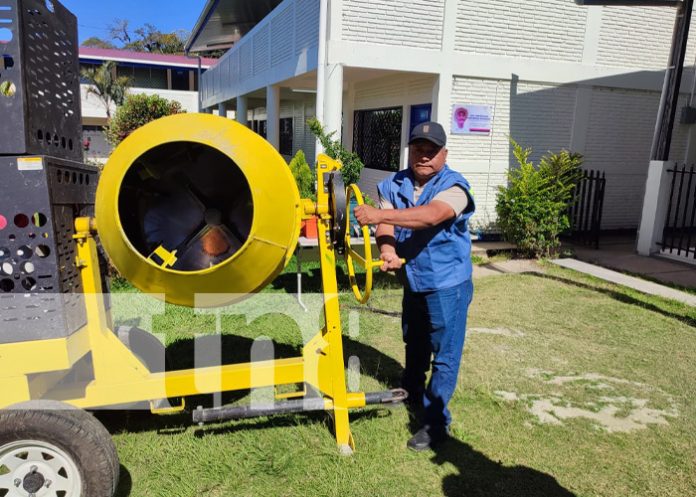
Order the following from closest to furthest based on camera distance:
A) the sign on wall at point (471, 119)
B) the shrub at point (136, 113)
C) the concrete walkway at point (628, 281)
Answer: the concrete walkway at point (628, 281), the sign on wall at point (471, 119), the shrub at point (136, 113)

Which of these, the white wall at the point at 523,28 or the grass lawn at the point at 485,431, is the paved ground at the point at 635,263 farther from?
the white wall at the point at 523,28

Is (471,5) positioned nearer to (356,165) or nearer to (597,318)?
(356,165)

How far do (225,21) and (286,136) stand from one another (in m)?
6.14

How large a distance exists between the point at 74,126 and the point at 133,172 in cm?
55

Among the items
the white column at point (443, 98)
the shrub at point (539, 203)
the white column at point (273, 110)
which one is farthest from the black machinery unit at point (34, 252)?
the white column at point (273, 110)

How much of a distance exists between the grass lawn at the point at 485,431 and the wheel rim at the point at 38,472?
42 cm

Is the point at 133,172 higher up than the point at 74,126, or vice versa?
the point at 74,126

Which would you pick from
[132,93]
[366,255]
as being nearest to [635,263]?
[366,255]

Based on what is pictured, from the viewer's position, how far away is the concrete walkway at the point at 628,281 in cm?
591

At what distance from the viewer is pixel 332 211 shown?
8.46 ft

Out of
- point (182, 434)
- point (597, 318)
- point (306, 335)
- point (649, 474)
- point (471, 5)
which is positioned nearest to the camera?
point (649, 474)

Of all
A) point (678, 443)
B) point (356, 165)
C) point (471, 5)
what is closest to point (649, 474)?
point (678, 443)

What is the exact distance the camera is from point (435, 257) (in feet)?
9.37

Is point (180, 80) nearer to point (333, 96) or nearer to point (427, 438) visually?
point (333, 96)
